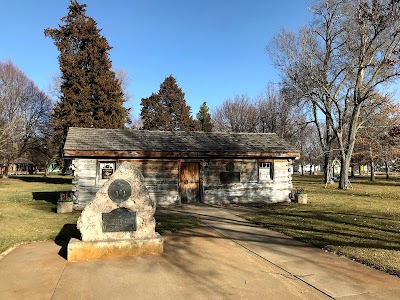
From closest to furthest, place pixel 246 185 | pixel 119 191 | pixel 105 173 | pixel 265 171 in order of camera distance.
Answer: pixel 119 191
pixel 105 173
pixel 246 185
pixel 265 171

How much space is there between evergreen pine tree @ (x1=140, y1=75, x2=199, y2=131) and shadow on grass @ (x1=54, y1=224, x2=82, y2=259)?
41.8 m

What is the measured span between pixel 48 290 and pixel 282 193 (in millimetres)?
14510

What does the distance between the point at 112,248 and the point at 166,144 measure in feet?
34.0

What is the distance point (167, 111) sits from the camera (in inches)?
2110

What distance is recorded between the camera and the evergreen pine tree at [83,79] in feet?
113

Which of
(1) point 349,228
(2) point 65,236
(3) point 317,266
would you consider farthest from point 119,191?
(1) point 349,228

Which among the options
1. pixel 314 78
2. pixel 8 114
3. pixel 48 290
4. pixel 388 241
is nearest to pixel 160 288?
pixel 48 290

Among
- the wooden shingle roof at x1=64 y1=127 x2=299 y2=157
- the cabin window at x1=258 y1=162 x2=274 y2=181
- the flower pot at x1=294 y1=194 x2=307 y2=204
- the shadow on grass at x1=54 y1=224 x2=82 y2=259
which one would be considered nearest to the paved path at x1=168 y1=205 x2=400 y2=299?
the shadow on grass at x1=54 y1=224 x2=82 y2=259

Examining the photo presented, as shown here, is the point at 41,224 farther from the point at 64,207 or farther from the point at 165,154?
the point at 165,154

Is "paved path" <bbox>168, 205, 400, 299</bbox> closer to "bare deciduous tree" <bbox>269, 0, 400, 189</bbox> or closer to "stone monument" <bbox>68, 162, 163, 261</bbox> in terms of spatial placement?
"stone monument" <bbox>68, 162, 163, 261</bbox>

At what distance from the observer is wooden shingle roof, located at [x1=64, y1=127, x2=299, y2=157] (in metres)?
15.5

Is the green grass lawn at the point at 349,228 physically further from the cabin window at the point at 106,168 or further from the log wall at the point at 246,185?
the cabin window at the point at 106,168

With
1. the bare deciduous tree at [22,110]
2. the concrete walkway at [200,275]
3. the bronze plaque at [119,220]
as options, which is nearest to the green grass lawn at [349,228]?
the concrete walkway at [200,275]

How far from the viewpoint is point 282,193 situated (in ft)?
58.9
